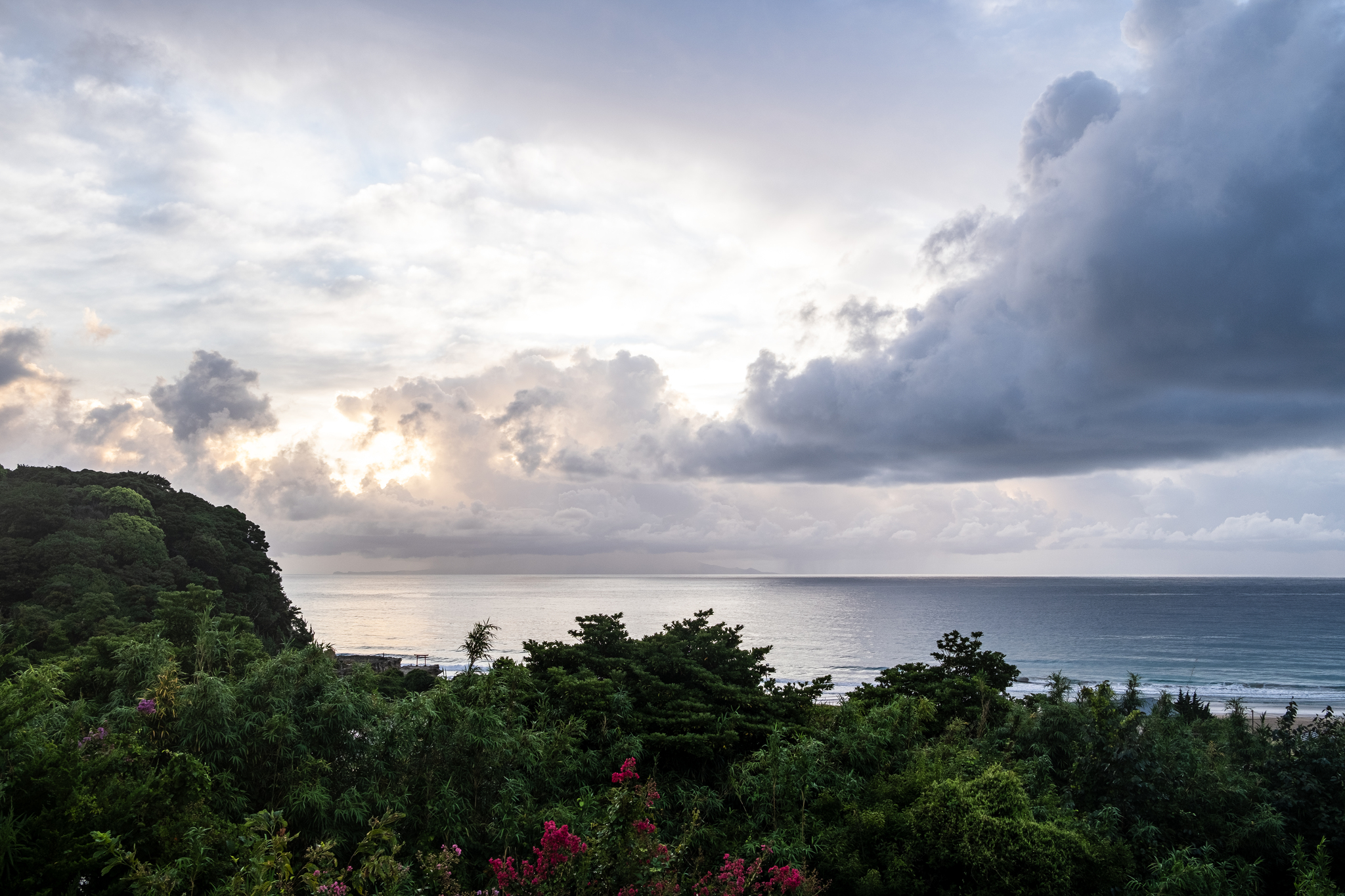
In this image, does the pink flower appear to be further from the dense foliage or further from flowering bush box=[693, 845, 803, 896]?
flowering bush box=[693, 845, 803, 896]

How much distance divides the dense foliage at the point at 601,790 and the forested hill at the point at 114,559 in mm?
13762

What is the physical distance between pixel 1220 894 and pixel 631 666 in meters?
9.93

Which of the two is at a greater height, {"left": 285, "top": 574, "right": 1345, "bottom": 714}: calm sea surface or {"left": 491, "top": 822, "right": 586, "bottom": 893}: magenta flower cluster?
{"left": 491, "top": 822, "right": 586, "bottom": 893}: magenta flower cluster

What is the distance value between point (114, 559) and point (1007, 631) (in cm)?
8868

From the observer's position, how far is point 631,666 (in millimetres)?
15188

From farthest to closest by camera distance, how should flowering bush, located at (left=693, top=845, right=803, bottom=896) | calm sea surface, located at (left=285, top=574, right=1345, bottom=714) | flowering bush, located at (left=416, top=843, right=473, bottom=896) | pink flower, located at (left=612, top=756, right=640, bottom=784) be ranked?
calm sea surface, located at (left=285, top=574, right=1345, bottom=714)
pink flower, located at (left=612, top=756, right=640, bottom=784)
flowering bush, located at (left=693, top=845, right=803, bottom=896)
flowering bush, located at (left=416, top=843, right=473, bottom=896)

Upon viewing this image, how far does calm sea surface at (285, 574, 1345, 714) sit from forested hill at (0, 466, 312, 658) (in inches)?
923

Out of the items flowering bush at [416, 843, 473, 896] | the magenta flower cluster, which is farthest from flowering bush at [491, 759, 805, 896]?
flowering bush at [416, 843, 473, 896]

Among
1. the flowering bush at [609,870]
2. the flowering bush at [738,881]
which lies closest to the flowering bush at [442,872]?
the flowering bush at [609,870]

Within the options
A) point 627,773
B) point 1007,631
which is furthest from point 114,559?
point 1007,631

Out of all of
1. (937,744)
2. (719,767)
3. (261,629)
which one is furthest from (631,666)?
(261,629)

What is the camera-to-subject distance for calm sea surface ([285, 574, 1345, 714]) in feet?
186

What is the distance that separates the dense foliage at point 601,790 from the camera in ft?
19.0

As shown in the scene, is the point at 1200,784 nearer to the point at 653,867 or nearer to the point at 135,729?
the point at 653,867
